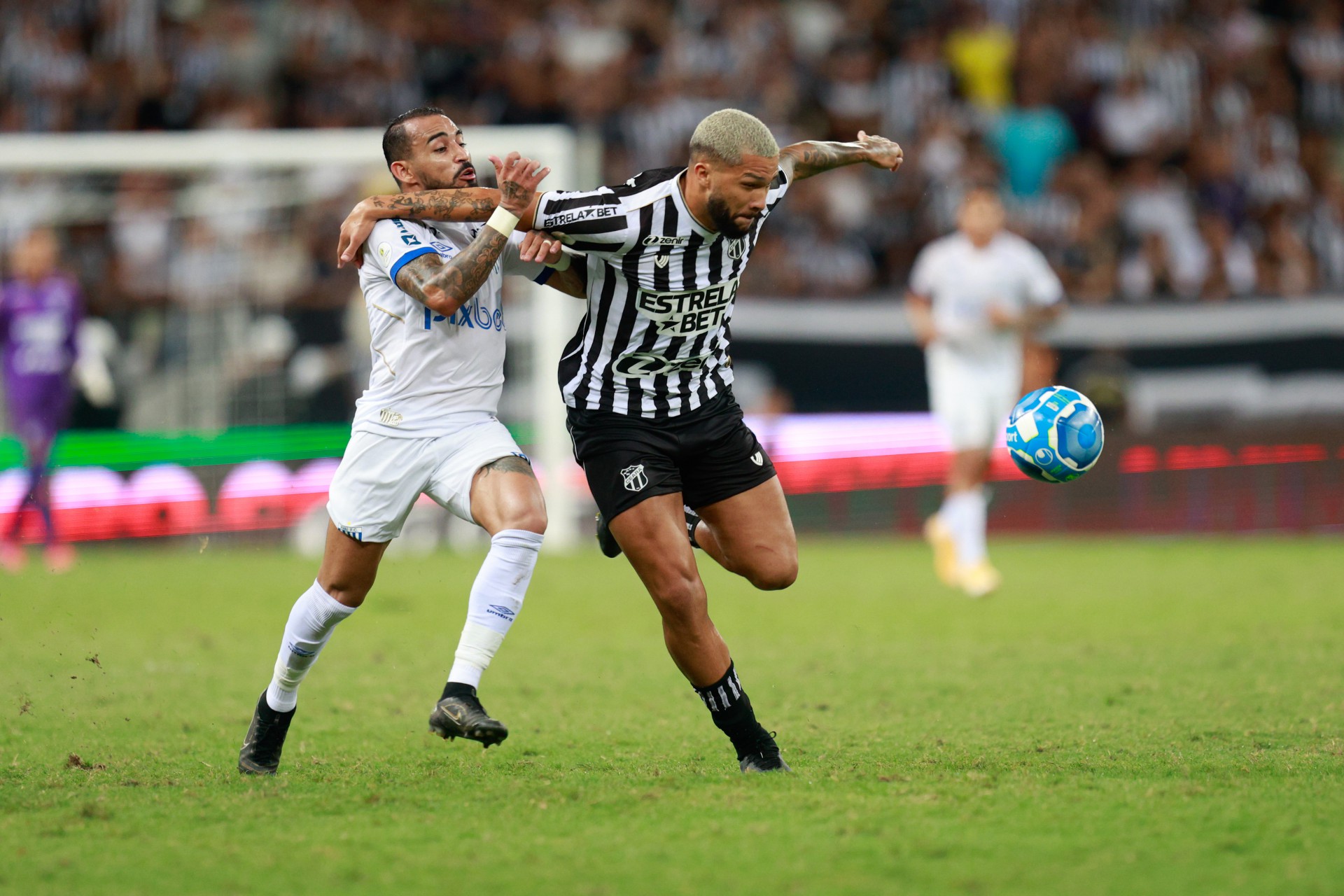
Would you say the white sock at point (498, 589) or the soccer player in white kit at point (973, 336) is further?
the soccer player in white kit at point (973, 336)

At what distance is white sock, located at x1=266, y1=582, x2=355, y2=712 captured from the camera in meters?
5.41

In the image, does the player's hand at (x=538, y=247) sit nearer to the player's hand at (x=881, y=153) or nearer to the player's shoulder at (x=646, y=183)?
the player's shoulder at (x=646, y=183)

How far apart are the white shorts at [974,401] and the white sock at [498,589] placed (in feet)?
20.5

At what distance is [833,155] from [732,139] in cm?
96

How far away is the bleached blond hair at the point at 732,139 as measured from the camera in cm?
510

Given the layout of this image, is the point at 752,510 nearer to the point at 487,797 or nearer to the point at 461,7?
the point at 487,797

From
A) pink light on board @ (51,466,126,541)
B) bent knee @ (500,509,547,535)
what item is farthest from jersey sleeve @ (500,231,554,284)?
pink light on board @ (51,466,126,541)

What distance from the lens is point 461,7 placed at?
18.2 meters

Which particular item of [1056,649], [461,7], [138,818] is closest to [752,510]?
[138,818]

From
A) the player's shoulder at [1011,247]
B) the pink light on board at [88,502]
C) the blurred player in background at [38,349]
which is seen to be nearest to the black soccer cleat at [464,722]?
the player's shoulder at [1011,247]

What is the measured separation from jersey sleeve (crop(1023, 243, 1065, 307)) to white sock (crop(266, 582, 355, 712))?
258 inches

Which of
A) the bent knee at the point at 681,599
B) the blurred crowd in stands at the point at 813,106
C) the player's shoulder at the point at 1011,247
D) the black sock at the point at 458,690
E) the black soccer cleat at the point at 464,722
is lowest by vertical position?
the black soccer cleat at the point at 464,722

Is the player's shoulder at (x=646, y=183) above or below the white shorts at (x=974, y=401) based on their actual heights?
above

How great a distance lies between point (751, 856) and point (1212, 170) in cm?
1460
